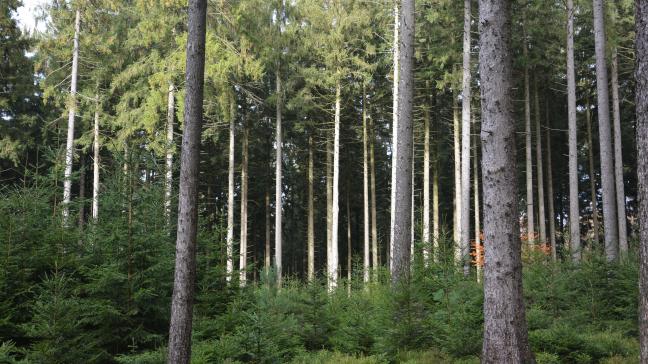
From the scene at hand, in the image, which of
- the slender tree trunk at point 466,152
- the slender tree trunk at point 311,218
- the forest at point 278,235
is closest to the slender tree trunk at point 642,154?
the forest at point 278,235

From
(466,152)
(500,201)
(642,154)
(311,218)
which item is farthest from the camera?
(311,218)

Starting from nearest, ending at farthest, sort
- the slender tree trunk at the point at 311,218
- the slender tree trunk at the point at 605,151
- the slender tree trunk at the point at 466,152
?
the slender tree trunk at the point at 605,151, the slender tree trunk at the point at 466,152, the slender tree trunk at the point at 311,218

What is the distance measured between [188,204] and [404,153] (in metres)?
5.41

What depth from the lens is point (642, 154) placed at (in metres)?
3.85

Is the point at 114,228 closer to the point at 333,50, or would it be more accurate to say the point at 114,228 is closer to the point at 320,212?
the point at 333,50

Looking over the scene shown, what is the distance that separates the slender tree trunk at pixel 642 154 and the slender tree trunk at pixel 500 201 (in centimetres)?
134

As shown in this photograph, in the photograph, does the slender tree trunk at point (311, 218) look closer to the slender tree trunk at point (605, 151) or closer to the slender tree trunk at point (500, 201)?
the slender tree trunk at point (605, 151)

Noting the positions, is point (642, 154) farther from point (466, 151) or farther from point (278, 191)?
point (278, 191)

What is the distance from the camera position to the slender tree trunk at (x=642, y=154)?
375 cm

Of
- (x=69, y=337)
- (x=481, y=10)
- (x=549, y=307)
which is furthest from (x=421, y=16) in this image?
(x=69, y=337)

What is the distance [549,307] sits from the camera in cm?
931

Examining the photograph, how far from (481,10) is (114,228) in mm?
5546

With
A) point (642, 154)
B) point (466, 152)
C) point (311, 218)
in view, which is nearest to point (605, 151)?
point (466, 152)

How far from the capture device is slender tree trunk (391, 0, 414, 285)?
972 cm
